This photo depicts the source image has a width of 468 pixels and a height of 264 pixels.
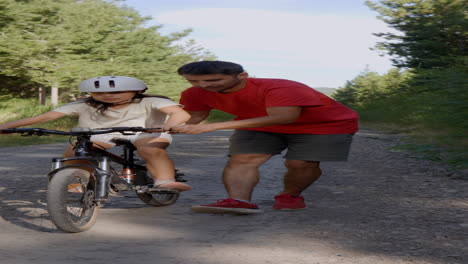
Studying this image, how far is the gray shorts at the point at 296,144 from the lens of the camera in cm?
570

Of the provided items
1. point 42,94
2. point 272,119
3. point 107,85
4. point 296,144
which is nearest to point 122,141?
point 107,85

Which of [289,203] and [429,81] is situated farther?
[429,81]

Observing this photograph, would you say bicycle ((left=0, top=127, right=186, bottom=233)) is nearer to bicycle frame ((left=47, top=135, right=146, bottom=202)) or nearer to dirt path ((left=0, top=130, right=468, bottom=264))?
bicycle frame ((left=47, top=135, right=146, bottom=202))

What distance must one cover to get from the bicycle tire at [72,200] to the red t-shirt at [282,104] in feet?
4.01

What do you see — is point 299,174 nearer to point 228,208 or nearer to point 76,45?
point 228,208

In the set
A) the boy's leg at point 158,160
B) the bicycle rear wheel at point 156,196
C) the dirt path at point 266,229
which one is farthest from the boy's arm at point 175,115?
the dirt path at point 266,229

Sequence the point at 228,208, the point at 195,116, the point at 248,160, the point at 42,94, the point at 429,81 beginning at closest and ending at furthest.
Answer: the point at 228,208 → the point at 195,116 → the point at 248,160 → the point at 429,81 → the point at 42,94

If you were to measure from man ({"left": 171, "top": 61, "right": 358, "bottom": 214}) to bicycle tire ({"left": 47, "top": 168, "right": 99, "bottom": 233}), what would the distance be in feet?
3.43

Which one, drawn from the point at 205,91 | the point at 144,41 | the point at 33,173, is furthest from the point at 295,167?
the point at 144,41

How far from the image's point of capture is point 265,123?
5047 mm

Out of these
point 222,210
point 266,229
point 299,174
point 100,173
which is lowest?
point 222,210

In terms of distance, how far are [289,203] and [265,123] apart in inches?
44.4

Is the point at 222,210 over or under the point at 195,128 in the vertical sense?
under

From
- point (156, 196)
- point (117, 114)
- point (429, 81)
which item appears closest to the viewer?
point (117, 114)
